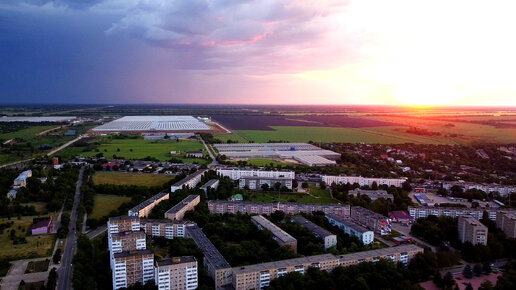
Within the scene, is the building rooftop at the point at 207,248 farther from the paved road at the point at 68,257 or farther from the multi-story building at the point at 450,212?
the multi-story building at the point at 450,212

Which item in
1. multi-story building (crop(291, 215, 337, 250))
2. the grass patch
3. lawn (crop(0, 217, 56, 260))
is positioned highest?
multi-story building (crop(291, 215, 337, 250))

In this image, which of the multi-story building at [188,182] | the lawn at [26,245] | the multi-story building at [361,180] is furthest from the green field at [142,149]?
the lawn at [26,245]

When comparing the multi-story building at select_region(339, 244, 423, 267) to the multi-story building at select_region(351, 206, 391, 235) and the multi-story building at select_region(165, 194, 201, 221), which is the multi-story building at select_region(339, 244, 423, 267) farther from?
the multi-story building at select_region(165, 194, 201, 221)

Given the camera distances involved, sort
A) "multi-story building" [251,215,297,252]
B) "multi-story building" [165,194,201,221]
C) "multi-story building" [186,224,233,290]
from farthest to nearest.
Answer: "multi-story building" [165,194,201,221] → "multi-story building" [251,215,297,252] → "multi-story building" [186,224,233,290]

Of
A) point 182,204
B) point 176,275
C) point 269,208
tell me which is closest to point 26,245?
point 182,204

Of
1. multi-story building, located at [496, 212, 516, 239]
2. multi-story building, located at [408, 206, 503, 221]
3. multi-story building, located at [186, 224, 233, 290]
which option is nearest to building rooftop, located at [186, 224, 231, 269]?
multi-story building, located at [186, 224, 233, 290]

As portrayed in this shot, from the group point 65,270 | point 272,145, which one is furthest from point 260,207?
point 272,145

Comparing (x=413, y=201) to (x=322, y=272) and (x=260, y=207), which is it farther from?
(x=322, y=272)
